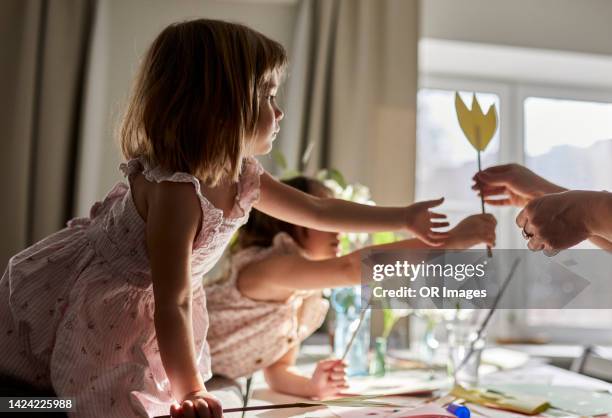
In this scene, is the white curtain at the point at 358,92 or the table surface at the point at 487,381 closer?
the table surface at the point at 487,381

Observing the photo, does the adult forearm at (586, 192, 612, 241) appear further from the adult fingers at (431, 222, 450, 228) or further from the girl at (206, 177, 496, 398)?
the girl at (206, 177, 496, 398)

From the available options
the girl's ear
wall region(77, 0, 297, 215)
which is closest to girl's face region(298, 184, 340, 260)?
the girl's ear

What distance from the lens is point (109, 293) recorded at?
0.91 m

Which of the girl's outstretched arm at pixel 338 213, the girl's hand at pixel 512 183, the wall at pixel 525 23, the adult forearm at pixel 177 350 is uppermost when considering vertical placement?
the wall at pixel 525 23

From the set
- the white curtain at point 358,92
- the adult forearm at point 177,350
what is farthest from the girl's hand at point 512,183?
the white curtain at point 358,92

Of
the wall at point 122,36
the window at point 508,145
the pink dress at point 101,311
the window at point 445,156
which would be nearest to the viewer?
the pink dress at point 101,311

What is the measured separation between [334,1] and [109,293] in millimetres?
1983

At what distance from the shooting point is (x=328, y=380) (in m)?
1.16

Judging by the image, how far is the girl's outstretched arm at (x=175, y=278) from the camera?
77cm

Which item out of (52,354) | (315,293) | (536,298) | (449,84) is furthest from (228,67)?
(449,84)

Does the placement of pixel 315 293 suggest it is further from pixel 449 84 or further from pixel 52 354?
pixel 449 84

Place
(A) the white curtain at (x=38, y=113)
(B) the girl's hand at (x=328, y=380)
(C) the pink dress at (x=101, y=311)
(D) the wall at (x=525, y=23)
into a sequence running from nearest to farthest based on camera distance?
(C) the pink dress at (x=101, y=311)
(B) the girl's hand at (x=328, y=380)
(A) the white curtain at (x=38, y=113)
(D) the wall at (x=525, y=23)

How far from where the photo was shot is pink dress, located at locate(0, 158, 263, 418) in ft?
2.70

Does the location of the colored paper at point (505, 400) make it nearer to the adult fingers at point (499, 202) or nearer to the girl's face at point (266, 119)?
the adult fingers at point (499, 202)
